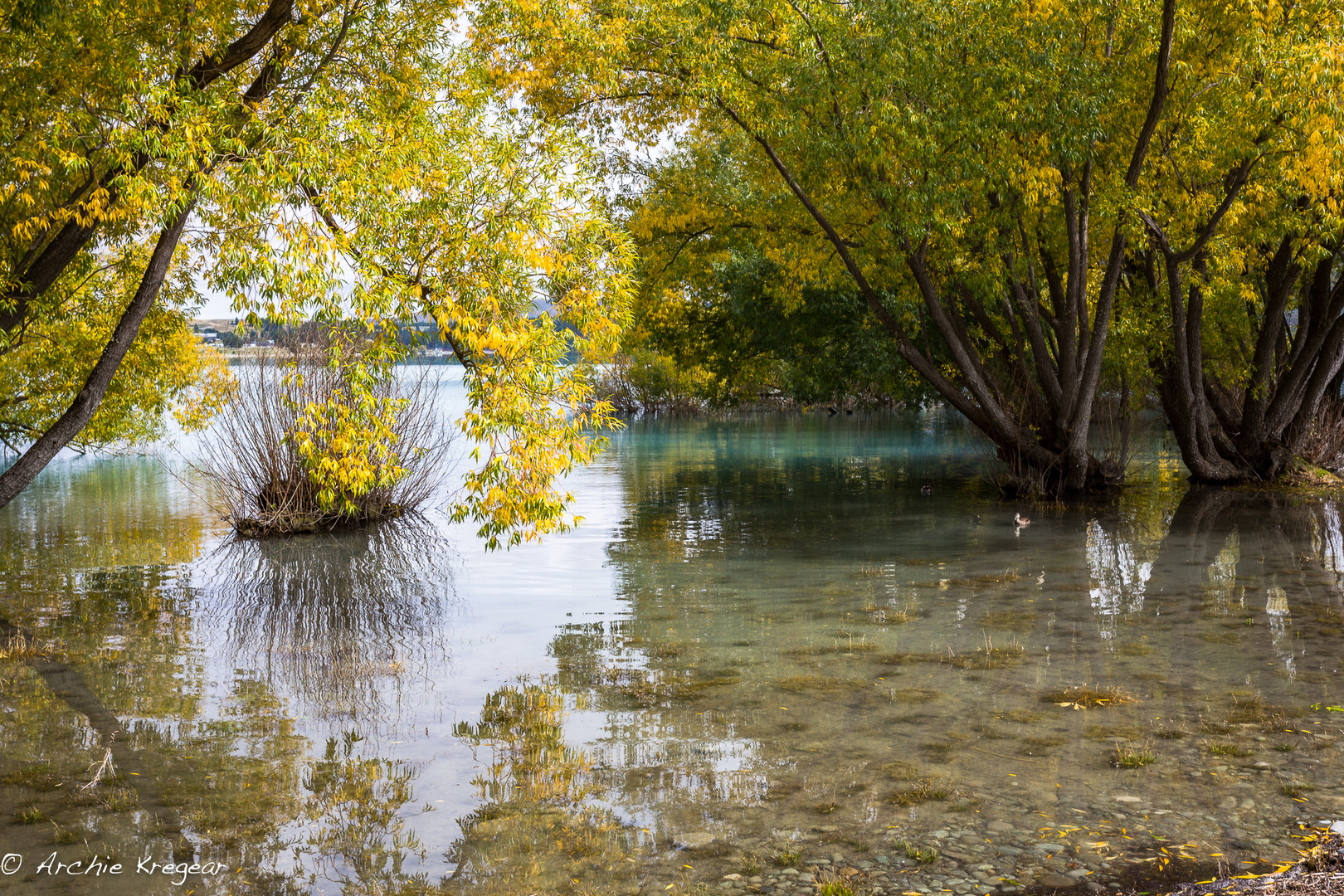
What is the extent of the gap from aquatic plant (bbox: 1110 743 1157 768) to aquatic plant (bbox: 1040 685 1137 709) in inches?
35.0

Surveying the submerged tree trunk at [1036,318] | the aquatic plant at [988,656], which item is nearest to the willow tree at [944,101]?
the submerged tree trunk at [1036,318]

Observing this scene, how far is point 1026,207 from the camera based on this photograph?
16594 millimetres

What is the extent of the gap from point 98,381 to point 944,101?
11.4 m

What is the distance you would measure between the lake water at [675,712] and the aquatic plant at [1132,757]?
1.0 inches

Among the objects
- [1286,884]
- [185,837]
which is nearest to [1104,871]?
[1286,884]

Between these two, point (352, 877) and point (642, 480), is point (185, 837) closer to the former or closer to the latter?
point (352, 877)

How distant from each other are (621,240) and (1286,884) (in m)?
6.96

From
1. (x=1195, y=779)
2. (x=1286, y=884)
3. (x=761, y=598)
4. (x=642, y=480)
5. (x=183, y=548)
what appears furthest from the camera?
(x=642, y=480)

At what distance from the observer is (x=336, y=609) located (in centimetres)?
1173

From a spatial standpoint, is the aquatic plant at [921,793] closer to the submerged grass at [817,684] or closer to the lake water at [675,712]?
the lake water at [675,712]

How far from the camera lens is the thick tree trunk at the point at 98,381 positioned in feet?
35.4

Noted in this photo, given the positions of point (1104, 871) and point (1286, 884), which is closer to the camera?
point (1286, 884)

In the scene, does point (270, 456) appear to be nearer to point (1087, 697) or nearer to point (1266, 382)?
point (1087, 697)

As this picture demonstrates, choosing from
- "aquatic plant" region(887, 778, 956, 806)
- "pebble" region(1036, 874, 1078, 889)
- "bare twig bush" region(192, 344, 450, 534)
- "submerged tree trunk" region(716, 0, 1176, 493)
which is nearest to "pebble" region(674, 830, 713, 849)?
"aquatic plant" region(887, 778, 956, 806)
